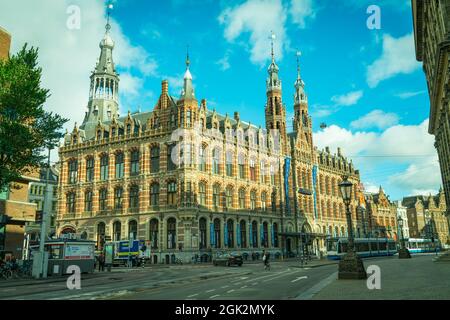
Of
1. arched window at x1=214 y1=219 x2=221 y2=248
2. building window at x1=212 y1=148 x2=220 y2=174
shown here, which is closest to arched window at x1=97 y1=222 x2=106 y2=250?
arched window at x1=214 y1=219 x2=221 y2=248

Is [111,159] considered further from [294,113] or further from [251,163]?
[294,113]

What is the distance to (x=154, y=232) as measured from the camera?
49438mm

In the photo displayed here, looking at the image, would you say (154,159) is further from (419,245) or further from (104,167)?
(419,245)

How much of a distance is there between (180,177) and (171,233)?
7.07m

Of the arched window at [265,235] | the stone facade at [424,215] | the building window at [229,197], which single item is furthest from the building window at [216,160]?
the stone facade at [424,215]

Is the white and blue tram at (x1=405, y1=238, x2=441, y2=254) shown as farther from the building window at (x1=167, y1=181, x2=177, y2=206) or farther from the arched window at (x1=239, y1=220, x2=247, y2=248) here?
the building window at (x1=167, y1=181, x2=177, y2=206)

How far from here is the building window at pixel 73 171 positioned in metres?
57.4

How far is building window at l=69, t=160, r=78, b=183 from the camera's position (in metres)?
57.4

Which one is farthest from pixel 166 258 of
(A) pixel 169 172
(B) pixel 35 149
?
(B) pixel 35 149

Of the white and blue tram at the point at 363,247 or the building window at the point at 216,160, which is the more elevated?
the building window at the point at 216,160

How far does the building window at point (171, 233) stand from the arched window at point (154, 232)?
6.15 ft

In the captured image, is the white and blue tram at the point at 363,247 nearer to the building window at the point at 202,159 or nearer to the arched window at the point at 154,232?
the building window at the point at 202,159

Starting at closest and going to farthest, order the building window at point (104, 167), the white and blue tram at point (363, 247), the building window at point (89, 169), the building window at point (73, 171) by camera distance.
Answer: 1. the white and blue tram at point (363, 247)
2. the building window at point (104, 167)
3. the building window at point (89, 169)
4. the building window at point (73, 171)

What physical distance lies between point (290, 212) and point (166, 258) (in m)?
25.2
